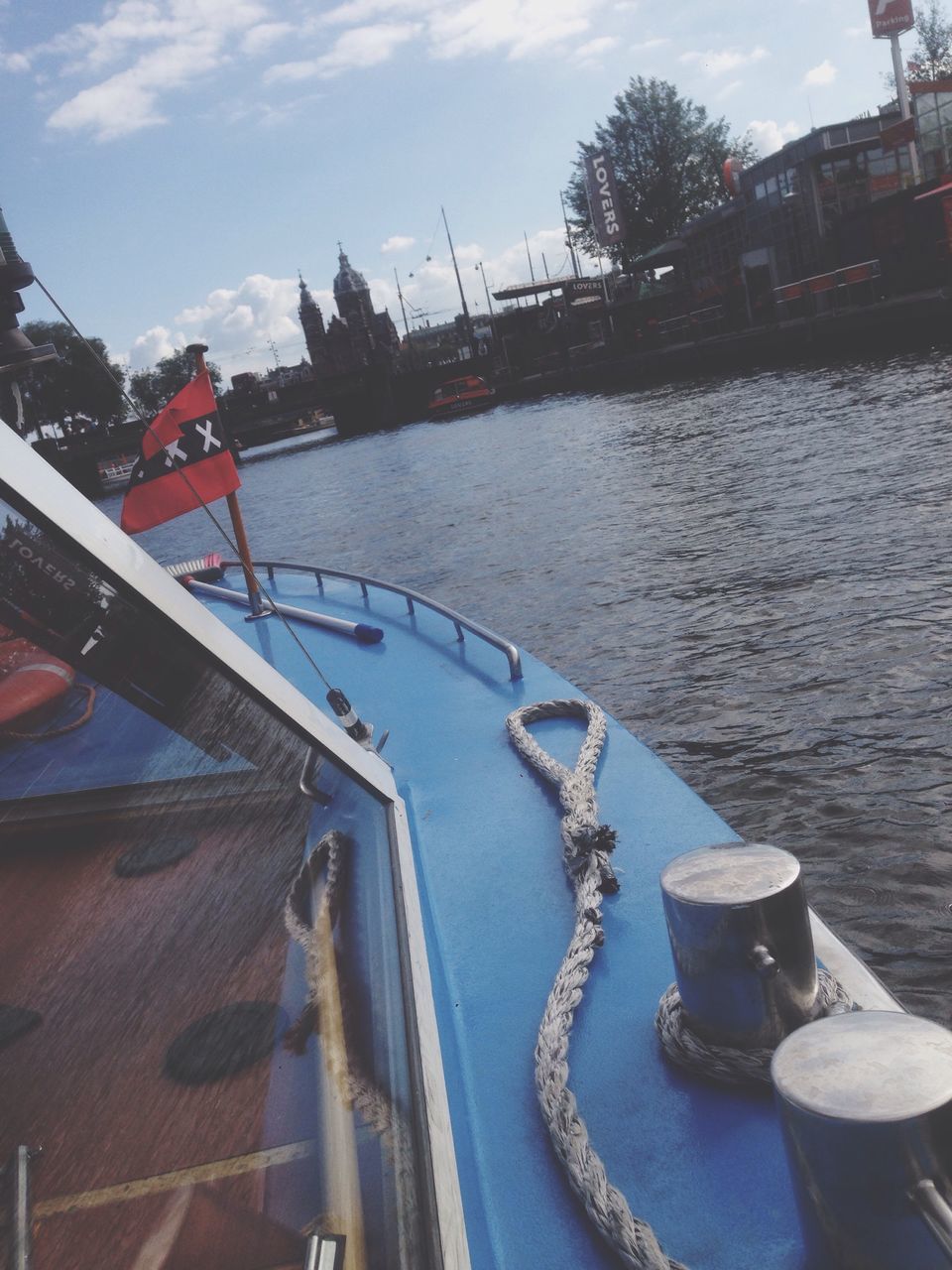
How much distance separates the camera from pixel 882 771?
5.58m

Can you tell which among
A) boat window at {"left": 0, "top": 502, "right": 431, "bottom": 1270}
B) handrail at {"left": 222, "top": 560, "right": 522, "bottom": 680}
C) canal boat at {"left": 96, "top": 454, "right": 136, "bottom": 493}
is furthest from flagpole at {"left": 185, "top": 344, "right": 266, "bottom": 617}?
canal boat at {"left": 96, "top": 454, "right": 136, "bottom": 493}

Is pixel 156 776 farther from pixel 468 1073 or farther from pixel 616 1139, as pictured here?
pixel 616 1139

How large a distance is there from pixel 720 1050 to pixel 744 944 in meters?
0.30

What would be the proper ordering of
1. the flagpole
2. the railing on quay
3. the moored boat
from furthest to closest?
1. the railing on quay
2. the flagpole
3. the moored boat

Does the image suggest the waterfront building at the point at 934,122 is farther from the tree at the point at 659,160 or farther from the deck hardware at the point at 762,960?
the deck hardware at the point at 762,960

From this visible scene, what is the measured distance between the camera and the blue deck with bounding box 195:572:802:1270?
1599 mm

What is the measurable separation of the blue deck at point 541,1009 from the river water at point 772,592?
1.83 metres

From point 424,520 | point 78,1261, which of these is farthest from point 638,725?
point 424,520

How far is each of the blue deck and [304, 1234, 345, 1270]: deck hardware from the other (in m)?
0.39

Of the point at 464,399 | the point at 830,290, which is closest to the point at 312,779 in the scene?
the point at 830,290

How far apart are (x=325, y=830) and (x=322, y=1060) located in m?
0.68

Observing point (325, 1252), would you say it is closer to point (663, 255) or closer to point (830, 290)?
point (830, 290)

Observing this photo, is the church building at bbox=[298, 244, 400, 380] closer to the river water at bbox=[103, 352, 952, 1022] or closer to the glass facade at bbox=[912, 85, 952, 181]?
the glass facade at bbox=[912, 85, 952, 181]

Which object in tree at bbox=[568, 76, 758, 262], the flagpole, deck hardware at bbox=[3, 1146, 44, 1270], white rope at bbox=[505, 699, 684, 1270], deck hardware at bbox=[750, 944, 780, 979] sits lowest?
white rope at bbox=[505, 699, 684, 1270]
